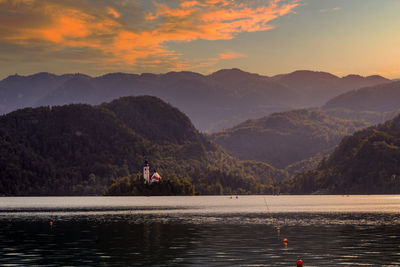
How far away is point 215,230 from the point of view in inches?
4461

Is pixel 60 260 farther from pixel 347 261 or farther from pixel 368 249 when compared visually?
pixel 368 249

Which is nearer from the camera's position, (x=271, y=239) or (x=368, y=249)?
(x=368, y=249)

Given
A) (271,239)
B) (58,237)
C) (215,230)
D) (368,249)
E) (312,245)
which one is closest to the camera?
(368,249)

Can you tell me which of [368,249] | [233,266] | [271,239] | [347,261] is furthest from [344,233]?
[233,266]

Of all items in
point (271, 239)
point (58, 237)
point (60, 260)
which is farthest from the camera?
point (58, 237)

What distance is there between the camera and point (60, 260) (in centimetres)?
7169

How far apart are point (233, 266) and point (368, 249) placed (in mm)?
24183

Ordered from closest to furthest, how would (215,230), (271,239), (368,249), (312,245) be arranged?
(368,249) → (312,245) → (271,239) → (215,230)

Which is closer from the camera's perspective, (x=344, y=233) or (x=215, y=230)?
(x=344, y=233)

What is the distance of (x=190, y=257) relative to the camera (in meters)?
74.0

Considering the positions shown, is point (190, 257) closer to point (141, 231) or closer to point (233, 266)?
point (233, 266)

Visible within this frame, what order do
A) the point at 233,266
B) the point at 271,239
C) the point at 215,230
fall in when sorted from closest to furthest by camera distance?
the point at 233,266
the point at 271,239
the point at 215,230

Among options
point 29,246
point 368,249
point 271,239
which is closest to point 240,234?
point 271,239

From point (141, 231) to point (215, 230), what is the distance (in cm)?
1418
